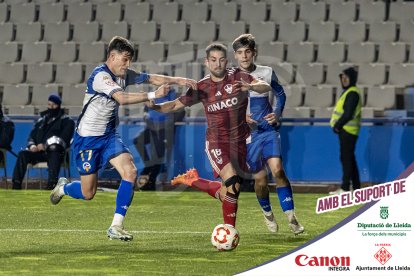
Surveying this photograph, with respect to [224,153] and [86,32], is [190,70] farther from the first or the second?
[224,153]

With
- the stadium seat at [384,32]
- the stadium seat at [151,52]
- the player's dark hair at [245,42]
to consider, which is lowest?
the stadium seat at [151,52]

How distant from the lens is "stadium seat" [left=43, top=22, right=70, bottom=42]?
939 inches

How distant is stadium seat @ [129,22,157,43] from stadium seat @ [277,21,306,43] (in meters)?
2.72

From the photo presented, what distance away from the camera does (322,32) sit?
855 inches

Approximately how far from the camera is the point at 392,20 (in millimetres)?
21469

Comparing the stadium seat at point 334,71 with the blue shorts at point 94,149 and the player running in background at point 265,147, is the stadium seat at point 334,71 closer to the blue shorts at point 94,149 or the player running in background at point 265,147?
the player running in background at point 265,147

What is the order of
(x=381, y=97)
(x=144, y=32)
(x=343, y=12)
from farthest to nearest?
(x=144, y=32), (x=343, y=12), (x=381, y=97)

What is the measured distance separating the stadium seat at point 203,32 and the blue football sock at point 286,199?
37.2 feet

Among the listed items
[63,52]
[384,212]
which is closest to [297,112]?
[63,52]

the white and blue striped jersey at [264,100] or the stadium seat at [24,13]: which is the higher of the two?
the stadium seat at [24,13]

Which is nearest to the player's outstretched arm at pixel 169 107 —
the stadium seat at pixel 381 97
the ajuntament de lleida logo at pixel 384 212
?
the ajuntament de lleida logo at pixel 384 212

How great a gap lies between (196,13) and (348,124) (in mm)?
6281

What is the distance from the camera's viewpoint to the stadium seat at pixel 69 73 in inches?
903

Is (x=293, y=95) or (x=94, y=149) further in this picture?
(x=293, y=95)
